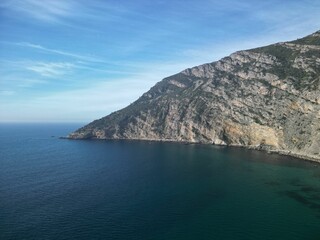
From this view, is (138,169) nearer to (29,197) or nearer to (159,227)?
(29,197)

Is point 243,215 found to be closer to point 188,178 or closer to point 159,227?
point 159,227

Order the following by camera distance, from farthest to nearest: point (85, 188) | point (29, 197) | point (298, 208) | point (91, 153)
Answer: point (91, 153)
point (85, 188)
point (29, 197)
point (298, 208)

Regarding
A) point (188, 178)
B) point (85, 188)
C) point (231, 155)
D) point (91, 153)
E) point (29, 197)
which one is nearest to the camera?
point (29, 197)

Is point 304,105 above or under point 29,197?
above

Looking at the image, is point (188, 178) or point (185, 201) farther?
point (188, 178)

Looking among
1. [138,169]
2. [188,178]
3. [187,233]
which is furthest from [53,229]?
[138,169]

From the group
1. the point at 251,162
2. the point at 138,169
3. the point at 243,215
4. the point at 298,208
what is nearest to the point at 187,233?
the point at 243,215
